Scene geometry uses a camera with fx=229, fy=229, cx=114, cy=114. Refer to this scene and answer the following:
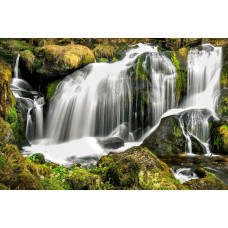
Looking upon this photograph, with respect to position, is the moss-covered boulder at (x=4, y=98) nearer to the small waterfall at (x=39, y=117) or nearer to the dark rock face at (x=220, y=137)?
the small waterfall at (x=39, y=117)

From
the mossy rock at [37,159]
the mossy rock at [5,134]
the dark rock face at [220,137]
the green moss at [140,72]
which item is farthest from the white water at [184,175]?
the mossy rock at [5,134]

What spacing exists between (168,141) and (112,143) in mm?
1560

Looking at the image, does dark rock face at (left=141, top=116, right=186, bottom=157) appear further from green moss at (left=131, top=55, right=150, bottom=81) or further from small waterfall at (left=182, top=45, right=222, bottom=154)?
green moss at (left=131, top=55, right=150, bottom=81)

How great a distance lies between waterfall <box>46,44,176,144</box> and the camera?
721 centimetres

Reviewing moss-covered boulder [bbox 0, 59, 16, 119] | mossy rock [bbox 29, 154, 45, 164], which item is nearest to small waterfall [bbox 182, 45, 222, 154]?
mossy rock [bbox 29, 154, 45, 164]

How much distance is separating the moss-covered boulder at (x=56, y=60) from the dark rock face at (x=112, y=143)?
10.5 feet

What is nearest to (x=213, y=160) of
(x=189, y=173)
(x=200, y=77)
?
(x=189, y=173)

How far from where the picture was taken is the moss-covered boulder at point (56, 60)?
325 inches

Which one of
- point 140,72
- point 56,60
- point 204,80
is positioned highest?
point 56,60

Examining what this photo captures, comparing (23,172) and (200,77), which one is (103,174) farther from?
(200,77)

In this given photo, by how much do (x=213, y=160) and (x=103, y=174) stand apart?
328 cm

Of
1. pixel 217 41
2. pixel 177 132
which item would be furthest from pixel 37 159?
pixel 217 41

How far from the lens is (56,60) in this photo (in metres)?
8.27

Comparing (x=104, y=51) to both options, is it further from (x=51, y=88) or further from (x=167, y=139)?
(x=167, y=139)
